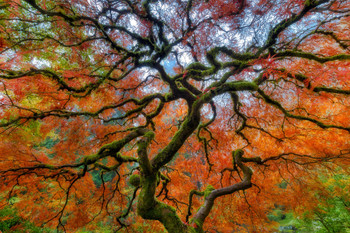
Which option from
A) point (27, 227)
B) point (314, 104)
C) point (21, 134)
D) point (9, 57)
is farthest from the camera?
point (27, 227)

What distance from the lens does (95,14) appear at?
Result: 2.81 meters

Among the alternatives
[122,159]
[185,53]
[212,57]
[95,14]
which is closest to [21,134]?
[122,159]

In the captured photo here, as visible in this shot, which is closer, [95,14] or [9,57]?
[9,57]

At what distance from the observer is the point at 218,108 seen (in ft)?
14.6

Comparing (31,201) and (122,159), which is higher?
(122,159)

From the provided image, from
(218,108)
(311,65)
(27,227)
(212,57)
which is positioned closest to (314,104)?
(311,65)

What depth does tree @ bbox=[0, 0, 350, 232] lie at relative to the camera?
2.23m

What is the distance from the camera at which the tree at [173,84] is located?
7.32 ft

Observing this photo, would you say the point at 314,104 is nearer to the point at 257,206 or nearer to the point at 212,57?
the point at 212,57

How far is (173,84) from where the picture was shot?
3207 mm

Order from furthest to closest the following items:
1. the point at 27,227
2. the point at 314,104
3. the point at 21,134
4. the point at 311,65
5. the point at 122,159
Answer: the point at 27,227
the point at 21,134
the point at 314,104
the point at 122,159
the point at 311,65

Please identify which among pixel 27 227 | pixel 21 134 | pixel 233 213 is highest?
pixel 233 213

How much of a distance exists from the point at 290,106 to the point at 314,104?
0.43 metres

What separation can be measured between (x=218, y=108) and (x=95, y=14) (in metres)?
3.49
